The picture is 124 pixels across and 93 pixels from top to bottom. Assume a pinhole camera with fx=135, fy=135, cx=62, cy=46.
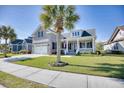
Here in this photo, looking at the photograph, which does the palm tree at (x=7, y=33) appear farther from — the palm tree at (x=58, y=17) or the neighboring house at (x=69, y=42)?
the palm tree at (x=58, y=17)

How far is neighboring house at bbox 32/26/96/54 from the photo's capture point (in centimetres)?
1536

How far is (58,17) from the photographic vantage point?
23.3 feet

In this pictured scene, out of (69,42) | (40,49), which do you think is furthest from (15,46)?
(69,42)

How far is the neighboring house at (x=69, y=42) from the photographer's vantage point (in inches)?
605

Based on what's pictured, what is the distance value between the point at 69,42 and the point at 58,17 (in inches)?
397

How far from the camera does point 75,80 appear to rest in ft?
13.4

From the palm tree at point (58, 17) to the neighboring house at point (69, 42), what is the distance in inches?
320

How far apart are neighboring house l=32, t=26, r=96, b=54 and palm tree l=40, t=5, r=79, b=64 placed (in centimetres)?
813

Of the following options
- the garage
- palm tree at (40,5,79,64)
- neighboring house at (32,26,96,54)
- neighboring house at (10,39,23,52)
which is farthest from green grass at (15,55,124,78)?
neighboring house at (10,39,23,52)

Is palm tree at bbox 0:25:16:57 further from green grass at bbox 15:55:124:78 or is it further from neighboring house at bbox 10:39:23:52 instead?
neighboring house at bbox 10:39:23:52

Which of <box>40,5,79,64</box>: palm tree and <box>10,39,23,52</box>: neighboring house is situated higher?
<box>40,5,79,64</box>: palm tree

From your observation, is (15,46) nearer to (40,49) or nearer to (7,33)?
(40,49)
